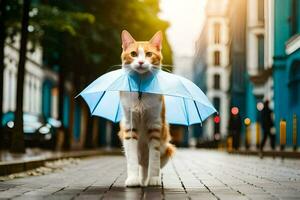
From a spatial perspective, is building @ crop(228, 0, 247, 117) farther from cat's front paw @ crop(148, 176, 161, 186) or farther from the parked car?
cat's front paw @ crop(148, 176, 161, 186)

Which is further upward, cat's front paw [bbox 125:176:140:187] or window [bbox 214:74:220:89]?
window [bbox 214:74:220:89]

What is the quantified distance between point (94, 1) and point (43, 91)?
23.5m

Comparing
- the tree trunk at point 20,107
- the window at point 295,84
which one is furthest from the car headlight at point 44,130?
the window at point 295,84

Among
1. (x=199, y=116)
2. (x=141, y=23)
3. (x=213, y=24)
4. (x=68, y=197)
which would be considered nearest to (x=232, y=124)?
(x=141, y=23)

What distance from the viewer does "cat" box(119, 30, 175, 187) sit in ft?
25.2

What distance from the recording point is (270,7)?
35844 millimetres

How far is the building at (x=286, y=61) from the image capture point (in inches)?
1233

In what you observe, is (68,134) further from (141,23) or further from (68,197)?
(68,197)

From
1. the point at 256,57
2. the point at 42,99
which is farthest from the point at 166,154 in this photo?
the point at 42,99

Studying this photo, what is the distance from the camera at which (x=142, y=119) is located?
25.8ft

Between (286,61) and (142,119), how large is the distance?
90.7 ft

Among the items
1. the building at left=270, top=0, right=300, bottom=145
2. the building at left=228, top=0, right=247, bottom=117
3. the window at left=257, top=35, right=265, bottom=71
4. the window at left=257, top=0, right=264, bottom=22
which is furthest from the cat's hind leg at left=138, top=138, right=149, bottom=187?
the building at left=228, top=0, right=247, bottom=117

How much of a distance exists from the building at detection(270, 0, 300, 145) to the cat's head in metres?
22.4

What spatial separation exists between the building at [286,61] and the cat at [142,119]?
73.3ft
